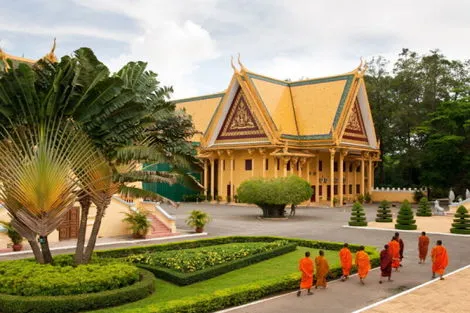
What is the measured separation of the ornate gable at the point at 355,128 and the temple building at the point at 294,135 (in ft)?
0.28

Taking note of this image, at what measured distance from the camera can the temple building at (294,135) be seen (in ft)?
129

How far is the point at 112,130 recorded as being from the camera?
38.9 feet

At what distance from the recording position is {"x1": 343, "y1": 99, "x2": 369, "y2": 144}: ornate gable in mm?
41225

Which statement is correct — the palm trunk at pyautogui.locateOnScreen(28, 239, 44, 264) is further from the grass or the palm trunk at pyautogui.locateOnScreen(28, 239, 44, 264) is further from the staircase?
the staircase

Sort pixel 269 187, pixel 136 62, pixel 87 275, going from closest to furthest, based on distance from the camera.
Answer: pixel 87 275 < pixel 136 62 < pixel 269 187

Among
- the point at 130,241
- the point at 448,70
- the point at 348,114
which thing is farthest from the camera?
the point at 448,70

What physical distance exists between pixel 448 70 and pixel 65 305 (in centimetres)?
4608

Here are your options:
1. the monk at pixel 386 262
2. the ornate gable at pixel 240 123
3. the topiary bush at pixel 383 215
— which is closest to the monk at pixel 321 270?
the monk at pixel 386 262

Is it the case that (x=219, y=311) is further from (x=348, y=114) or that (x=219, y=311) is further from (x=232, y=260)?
(x=348, y=114)

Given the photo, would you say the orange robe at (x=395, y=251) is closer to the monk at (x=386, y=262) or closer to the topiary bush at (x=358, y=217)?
the monk at (x=386, y=262)

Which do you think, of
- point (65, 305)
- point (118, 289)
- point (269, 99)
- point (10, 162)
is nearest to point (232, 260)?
point (118, 289)

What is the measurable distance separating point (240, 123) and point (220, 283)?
30.0 metres

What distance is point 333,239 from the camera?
20672 millimetres

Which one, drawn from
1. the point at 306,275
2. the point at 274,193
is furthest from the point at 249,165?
the point at 306,275
